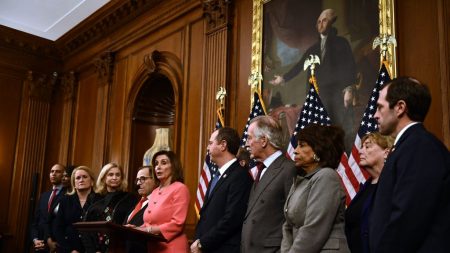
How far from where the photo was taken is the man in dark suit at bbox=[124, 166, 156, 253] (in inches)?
163

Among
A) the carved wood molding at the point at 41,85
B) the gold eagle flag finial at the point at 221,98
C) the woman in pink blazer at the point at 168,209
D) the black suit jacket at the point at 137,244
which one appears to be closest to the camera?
the woman in pink blazer at the point at 168,209

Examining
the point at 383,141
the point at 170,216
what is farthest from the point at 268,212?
the point at 170,216

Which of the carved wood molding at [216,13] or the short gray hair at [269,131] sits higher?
the carved wood molding at [216,13]

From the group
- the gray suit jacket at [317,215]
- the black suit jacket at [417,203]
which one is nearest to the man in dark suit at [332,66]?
the gray suit jacket at [317,215]

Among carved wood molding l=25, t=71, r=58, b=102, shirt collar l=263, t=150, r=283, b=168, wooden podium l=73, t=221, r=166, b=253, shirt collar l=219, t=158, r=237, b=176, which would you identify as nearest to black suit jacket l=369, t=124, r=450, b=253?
shirt collar l=263, t=150, r=283, b=168

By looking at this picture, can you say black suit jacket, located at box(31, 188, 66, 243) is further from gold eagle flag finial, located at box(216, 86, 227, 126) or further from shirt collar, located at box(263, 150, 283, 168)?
shirt collar, located at box(263, 150, 283, 168)

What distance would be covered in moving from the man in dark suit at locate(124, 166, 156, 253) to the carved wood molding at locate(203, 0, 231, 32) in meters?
2.57

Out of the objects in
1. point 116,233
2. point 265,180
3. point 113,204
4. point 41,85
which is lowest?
point 116,233

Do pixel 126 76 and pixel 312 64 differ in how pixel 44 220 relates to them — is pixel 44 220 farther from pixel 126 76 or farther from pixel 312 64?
pixel 312 64

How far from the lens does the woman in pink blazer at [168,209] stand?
385cm

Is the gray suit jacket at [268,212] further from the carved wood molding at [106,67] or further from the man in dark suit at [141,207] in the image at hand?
the carved wood molding at [106,67]

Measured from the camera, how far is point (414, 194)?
2.08 m

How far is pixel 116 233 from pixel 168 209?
1.84ft

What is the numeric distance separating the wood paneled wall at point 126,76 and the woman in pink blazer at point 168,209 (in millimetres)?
2097
